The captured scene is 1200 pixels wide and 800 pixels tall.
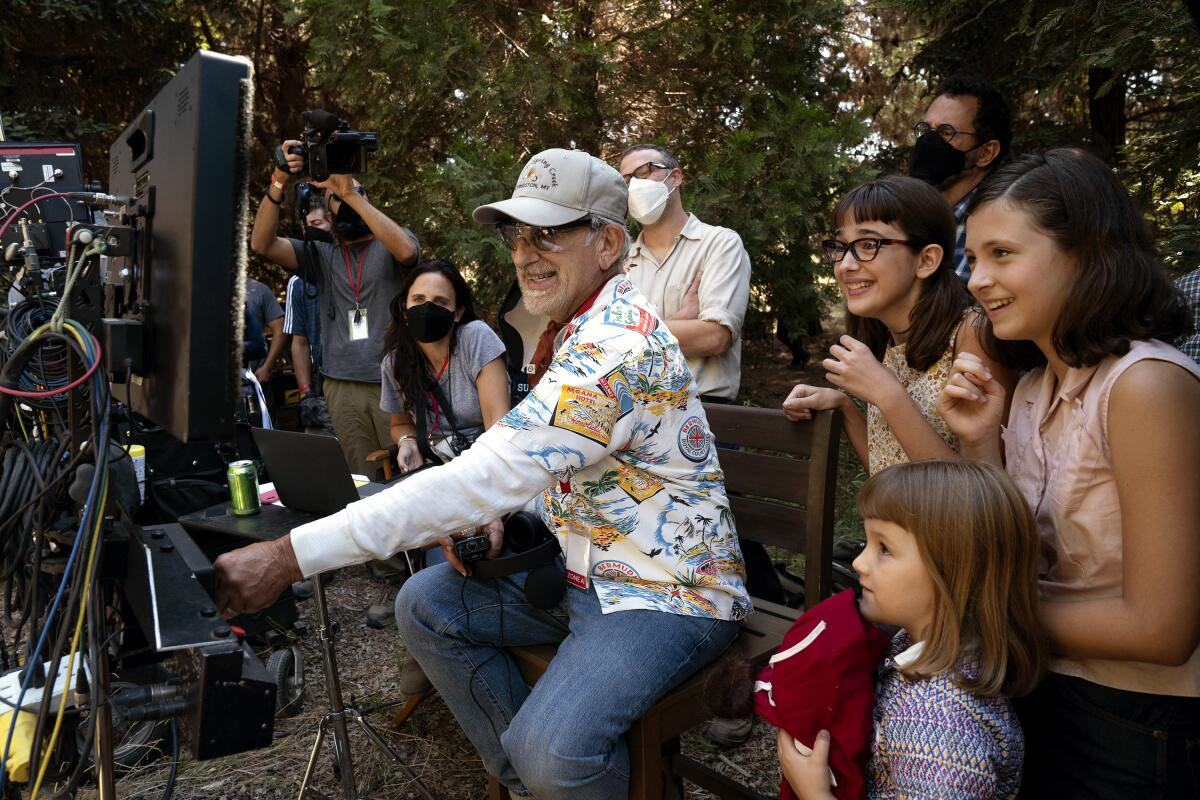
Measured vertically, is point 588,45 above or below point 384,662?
above

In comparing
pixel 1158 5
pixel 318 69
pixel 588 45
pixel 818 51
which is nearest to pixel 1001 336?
pixel 1158 5

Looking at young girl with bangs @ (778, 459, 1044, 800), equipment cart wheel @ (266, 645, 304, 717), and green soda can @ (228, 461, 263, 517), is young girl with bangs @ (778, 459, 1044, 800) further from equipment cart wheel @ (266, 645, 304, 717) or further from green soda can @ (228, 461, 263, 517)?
equipment cart wheel @ (266, 645, 304, 717)

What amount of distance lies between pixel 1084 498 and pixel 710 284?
2.18 meters

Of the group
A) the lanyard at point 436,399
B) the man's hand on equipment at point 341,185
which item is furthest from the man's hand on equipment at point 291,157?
the lanyard at point 436,399

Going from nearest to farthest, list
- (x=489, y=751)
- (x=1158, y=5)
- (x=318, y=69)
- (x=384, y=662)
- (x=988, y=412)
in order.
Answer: (x=988, y=412) → (x=489, y=751) → (x=1158, y=5) → (x=384, y=662) → (x=318, y=69)

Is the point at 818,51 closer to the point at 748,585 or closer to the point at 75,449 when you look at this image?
the point at 748,585

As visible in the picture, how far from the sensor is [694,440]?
190 centimetres

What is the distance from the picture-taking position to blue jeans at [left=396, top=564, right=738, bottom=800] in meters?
1.66

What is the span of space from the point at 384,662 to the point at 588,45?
3710 millimetres

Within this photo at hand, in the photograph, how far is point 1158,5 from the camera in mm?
3354

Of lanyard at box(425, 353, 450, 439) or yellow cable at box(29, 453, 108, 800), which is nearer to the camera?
yellow cable at box(29, 453, 108, 800)

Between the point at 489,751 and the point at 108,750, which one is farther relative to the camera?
the point at 489,751

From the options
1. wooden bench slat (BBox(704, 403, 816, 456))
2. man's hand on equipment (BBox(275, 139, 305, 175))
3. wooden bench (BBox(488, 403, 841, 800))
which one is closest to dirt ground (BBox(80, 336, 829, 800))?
wooden bench (BBox(488, 403, 841, 800))

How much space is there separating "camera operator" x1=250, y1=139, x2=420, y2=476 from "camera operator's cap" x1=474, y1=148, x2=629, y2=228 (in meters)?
1.98
